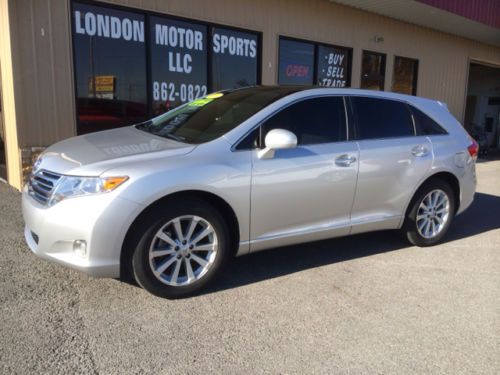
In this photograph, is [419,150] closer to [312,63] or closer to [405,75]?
[312,63]

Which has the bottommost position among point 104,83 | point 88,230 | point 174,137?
point 88,230

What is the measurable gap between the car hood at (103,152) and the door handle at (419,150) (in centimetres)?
240

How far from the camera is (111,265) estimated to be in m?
3.19

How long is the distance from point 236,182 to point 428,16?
32.5ft

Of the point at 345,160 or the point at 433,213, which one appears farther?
the point at 433,213

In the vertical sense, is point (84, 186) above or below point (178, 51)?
below

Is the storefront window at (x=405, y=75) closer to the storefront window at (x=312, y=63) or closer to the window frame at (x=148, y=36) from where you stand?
the storefront window at (x=312, y=63)

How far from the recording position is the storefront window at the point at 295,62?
959 centimetres

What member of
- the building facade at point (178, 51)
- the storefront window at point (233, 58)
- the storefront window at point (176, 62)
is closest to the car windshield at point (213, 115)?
the building facade at point (178, 51)

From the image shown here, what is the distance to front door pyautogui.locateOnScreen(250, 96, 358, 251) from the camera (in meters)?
3.73

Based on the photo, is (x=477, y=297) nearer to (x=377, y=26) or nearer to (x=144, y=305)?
(x=144, y=305)

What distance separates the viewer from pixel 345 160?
4133mm

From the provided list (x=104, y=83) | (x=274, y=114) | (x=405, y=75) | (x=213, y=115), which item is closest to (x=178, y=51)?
(x=104, y=83)

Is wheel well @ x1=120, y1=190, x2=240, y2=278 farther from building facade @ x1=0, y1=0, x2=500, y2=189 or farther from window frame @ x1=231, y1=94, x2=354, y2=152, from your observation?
building facade @ x1=0, y1=0, x2=500, y2=189
